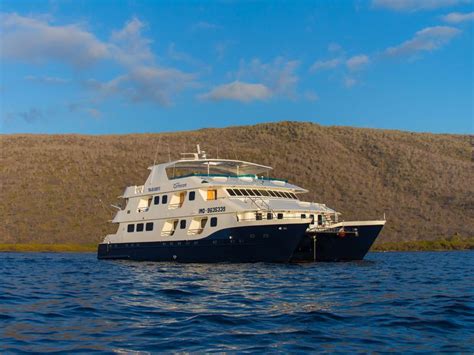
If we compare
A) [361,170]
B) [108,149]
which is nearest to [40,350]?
[361,170]

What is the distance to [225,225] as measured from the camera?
30.1 m

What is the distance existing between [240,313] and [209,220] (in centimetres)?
1809

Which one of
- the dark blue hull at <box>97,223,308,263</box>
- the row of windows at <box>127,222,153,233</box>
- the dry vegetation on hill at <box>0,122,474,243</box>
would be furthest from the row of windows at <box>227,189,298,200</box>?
the dry vegetation on hill at <box>0,122,474,243</box>

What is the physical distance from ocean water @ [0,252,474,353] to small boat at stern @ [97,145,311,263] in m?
6.61

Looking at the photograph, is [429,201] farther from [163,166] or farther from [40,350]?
[40,350]

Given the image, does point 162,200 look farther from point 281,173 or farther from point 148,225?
point 281,173

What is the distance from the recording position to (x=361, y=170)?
257ft

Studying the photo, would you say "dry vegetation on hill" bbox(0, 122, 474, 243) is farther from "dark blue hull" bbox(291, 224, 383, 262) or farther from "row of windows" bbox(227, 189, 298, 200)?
"row of windows" bbox(227, 189, 298, 200)

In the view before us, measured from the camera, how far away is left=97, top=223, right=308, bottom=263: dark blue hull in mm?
28641

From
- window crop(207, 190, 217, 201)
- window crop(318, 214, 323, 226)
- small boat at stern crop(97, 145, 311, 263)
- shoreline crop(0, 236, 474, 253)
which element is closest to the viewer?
small boat at stern crop(97, 145, 311, 263)

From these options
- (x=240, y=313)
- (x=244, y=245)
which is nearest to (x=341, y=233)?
(x=244, y=245)

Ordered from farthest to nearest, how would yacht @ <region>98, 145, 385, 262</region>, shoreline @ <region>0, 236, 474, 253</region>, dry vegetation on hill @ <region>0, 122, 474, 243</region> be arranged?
dry vegetation on hill @ <region>0, 122, 474, 243</region>
shoreline @ <region>0, 236, 474, 253</region>
yacht @ <region>98, 145, 385, 262</region>

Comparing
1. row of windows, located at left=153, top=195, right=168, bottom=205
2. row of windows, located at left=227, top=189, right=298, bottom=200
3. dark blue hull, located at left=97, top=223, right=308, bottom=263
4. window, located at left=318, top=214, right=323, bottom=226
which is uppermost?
A: row of windows, located at left=227, top=189, right=298, bottom=200

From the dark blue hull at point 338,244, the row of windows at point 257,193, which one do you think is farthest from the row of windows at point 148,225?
the dark blue hull at point 338,244
